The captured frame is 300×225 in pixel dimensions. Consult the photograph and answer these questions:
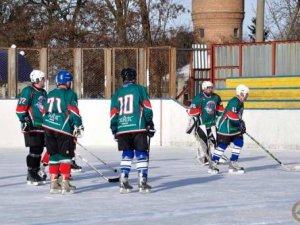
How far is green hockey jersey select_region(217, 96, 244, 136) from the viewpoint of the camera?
11.8 m

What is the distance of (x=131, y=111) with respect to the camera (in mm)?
9391

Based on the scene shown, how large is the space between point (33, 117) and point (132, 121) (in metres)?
1.60

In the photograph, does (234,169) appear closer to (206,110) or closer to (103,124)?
(206,110)

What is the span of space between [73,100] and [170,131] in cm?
883

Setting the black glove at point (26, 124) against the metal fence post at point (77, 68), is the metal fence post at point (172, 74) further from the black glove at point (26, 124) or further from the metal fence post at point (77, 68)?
the black glove at point (26, 124)

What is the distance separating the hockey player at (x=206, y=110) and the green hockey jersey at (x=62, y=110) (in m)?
3.66

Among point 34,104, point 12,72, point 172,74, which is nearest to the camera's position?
point 34,104

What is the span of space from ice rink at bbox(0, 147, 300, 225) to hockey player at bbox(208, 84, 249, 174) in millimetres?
195

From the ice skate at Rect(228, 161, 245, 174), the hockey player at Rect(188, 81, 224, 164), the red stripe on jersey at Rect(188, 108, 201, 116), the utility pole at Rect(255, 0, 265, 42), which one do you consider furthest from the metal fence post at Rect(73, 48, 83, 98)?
the ice skate at Rect(228, 161, 245, 174)

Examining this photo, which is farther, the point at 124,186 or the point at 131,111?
the point at 124,186

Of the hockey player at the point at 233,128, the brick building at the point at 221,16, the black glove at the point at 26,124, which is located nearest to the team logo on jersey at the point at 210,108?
the hockey player at the point at 233,128

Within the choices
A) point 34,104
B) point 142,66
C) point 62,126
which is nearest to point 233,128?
point 34,104

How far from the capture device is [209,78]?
21.2 meters

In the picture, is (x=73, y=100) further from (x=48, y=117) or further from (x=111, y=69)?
(x=111, y=69)
